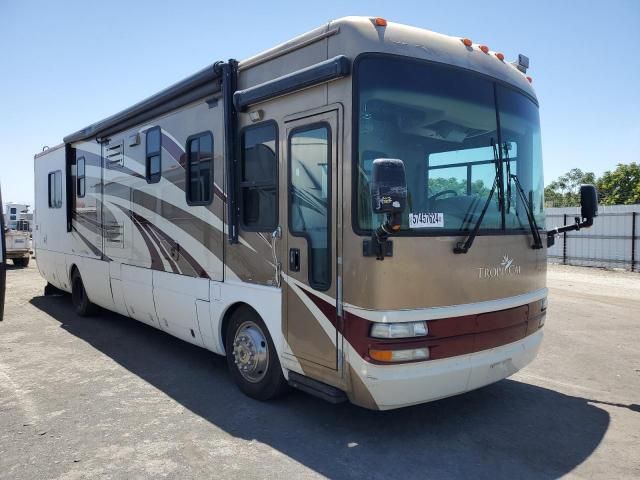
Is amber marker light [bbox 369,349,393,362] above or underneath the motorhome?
underneath

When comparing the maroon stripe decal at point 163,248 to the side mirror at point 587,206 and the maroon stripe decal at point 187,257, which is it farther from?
the side mirror at point 587,206

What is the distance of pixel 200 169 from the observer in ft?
18.6

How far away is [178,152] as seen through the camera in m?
6.05

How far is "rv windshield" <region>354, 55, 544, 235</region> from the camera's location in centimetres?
383

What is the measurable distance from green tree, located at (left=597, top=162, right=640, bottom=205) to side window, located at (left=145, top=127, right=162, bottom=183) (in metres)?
37.0

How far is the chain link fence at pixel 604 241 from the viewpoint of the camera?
16922 millimetres

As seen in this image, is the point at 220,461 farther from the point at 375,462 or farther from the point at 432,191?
the point at 432,191

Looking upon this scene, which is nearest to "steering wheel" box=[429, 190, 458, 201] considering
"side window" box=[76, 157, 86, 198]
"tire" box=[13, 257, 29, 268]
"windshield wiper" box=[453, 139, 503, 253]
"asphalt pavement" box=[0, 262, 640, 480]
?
"windshield wiper" box=[453, 139, 503, 253]

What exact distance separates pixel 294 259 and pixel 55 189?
7.80 m

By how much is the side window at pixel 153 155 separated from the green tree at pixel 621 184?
1458 inches

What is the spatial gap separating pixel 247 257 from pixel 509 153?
2.52 meters

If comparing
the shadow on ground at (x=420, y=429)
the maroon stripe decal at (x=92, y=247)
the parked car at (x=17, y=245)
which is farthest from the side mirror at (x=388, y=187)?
the parked car at (x=17, y=245)

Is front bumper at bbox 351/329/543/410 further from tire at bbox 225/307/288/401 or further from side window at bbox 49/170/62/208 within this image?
side window at bbox 49/170/62/208

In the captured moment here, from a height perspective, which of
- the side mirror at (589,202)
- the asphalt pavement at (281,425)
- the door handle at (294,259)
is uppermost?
the side mirror at (589,202)
